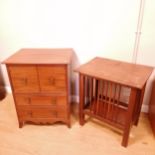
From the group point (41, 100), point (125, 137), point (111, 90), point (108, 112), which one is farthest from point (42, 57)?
point (125, 137)

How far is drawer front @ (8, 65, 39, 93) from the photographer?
1.62 m

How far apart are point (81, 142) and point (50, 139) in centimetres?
34

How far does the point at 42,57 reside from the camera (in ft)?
5.67

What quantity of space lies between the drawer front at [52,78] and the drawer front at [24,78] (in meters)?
0.07

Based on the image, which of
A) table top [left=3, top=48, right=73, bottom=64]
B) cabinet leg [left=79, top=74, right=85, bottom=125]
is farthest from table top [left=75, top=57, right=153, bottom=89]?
table top [left=3, top=48, right=73, bottom=64]

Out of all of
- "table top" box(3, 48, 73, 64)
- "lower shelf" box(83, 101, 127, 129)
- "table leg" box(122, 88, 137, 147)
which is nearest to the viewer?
"table leg" box(122, 88, 137, 147)

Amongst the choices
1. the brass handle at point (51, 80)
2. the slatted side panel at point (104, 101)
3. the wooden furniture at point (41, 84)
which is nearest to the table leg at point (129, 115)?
the slatted side panel at point (104, 101)

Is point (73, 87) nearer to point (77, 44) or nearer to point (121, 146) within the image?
→ point (77, 44)

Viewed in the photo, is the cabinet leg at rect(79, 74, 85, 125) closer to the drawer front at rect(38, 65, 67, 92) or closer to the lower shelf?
the lower shelf

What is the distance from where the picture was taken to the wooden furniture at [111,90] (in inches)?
57.2

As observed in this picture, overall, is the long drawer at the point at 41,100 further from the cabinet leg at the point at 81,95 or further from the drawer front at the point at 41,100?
the cabinet leg at the point at 81,95

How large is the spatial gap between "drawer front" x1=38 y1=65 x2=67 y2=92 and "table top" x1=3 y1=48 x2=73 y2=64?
72 mm

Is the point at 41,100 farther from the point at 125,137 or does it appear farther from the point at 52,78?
the point at 125,137

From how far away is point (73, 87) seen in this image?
231 centimetres
